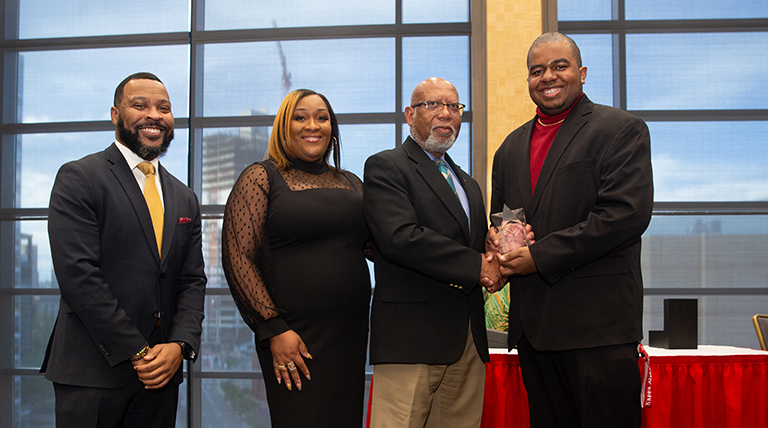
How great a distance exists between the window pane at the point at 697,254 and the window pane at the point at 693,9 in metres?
1.96

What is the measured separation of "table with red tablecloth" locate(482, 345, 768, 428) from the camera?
266 cm

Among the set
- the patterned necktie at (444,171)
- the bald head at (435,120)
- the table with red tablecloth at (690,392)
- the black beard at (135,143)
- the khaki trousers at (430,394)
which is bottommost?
the table with red tablecloth at (690,392)

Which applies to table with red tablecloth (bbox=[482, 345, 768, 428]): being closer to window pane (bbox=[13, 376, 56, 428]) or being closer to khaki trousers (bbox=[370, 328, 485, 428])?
khaki trousers (bbox=[370, 328, 485, 428])

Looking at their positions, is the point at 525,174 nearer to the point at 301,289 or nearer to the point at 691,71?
the point at 301,289

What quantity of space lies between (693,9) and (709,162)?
150 cm

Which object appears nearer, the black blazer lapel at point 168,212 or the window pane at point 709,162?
the black blazer lapel at point 168,212

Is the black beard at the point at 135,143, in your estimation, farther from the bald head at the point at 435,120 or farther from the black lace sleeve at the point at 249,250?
the bald head at the point at 435,120

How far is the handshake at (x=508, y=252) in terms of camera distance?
1.79m

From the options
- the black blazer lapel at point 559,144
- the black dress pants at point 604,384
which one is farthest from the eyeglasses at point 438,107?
the black dress pants at point 604,384

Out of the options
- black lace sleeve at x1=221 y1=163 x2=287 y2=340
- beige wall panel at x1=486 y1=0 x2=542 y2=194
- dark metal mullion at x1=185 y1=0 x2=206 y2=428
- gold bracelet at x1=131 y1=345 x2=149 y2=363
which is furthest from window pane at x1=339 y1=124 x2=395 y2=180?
gold bracelet at x1=131 y1=345 x2=149 y2=363

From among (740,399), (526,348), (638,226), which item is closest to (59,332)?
(526,348)

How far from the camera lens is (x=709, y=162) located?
4785 millimetres

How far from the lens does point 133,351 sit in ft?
5.72

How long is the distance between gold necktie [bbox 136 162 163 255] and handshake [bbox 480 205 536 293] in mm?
1255
